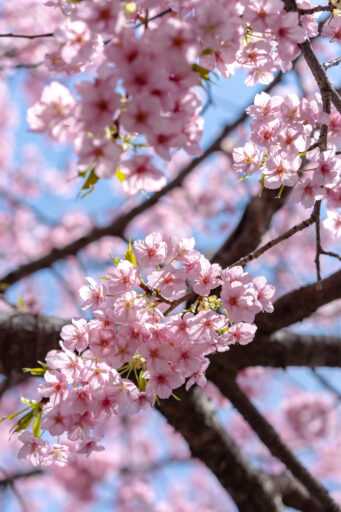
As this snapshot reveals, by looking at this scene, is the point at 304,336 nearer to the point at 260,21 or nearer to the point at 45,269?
the point at 260,21

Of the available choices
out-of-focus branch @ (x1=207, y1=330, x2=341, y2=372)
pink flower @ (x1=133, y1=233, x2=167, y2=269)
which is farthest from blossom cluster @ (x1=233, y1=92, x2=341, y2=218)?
out-of-focus branch @ (x1=207, y1=330, x2=341, y2=372)

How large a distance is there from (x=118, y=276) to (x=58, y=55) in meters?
0.60

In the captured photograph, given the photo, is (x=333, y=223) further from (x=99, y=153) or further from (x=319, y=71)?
(x=99, y=153)

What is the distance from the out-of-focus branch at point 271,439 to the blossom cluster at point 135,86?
175cm

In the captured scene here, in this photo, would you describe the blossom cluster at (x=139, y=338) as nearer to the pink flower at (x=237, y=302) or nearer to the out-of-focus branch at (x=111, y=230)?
the pink flower at (x=237, y=302)

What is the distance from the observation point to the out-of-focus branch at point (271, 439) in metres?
2.44

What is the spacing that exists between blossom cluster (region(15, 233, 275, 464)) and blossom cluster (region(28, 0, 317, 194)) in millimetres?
356

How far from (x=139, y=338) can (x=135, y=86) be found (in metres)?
0.61

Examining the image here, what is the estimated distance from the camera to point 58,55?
1264mm

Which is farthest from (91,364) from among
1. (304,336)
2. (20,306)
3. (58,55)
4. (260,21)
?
(304,336)

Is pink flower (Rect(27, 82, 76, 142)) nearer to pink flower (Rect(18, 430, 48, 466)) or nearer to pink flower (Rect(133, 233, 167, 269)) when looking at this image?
pink flower (Rect(133, 233, 167, 269))

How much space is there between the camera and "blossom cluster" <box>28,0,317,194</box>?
852 mm

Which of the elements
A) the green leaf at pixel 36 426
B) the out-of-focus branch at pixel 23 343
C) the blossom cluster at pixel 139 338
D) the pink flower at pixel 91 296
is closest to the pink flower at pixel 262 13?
the blossom cluster at pixel 139 338

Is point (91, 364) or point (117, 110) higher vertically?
point (117, 110)
